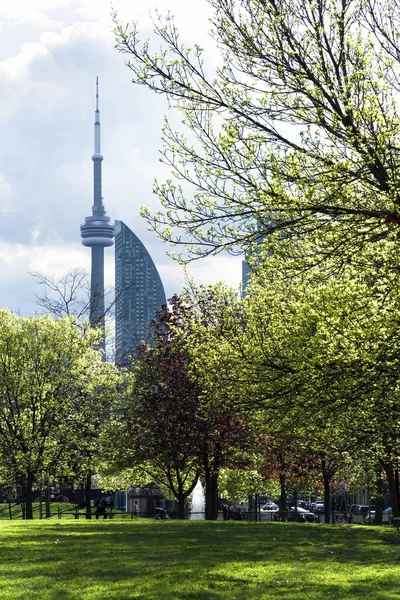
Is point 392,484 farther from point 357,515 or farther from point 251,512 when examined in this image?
point 357,515

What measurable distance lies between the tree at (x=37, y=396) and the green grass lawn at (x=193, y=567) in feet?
56.2

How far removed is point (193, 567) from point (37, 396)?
26.4 metres

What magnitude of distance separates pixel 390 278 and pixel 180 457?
21292 mm

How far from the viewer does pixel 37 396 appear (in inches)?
1551

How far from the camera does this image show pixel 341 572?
1423cm

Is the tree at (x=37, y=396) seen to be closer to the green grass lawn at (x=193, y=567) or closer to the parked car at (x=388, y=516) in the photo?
the green grass lawn at (x=193, y=567)

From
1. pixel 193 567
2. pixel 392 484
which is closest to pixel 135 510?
pixel 392 484

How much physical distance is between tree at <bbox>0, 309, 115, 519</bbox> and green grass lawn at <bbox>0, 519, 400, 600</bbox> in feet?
56.2

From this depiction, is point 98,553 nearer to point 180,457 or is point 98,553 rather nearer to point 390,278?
point 390,278

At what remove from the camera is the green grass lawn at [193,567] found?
1165 cm

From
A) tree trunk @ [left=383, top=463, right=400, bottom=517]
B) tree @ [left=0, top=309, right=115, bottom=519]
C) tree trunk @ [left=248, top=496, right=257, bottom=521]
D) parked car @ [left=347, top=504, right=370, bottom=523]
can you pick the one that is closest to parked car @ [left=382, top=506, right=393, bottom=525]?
parked car @ [left=347, top=504, right=370, bottom=523]

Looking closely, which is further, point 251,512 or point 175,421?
point 251,512

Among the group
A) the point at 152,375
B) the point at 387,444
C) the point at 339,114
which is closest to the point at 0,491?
the point at 152,375

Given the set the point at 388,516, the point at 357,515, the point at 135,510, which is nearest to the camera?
the point at 135,510
